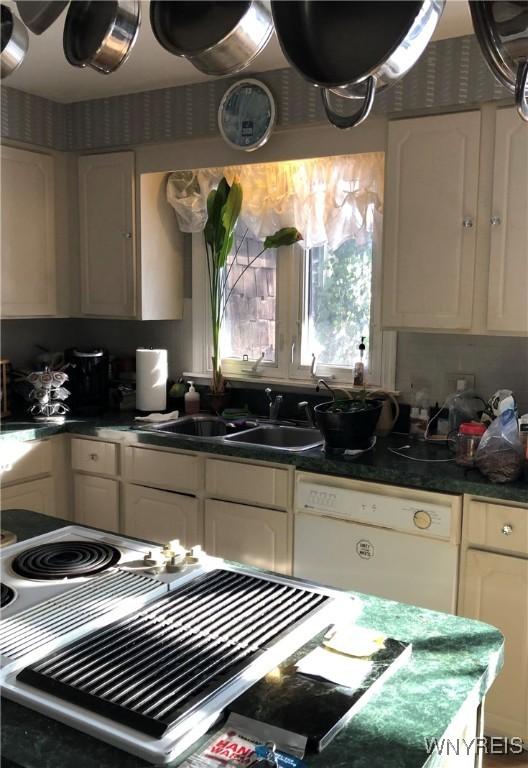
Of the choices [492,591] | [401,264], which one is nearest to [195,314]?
[401,264]

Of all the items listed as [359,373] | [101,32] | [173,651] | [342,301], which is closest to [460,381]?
[359,373]

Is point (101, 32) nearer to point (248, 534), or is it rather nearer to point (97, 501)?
point (248, 534)

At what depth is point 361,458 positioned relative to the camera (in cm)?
283

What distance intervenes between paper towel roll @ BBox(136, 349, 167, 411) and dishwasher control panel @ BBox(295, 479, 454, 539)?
47.8 inches

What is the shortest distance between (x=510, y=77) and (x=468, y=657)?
977 mm

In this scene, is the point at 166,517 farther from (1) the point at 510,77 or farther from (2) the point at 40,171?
(1) the point at 510,77

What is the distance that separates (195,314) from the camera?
4.02m

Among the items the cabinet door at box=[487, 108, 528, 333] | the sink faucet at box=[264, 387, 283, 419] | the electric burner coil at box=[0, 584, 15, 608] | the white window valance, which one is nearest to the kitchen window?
the white window valance

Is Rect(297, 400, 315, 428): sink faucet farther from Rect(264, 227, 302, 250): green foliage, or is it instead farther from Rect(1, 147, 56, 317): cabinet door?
Rect(1, 147, 56, 317): cabinet door

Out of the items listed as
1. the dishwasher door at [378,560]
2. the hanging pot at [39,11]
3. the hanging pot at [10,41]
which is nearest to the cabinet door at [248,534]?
the dishwasher door at [378,560]

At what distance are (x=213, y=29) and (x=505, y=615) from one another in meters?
2.15

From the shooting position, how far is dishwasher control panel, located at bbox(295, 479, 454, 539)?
2600mm

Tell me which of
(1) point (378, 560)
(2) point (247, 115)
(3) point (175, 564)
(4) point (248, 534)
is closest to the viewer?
(3) point (175, 564)

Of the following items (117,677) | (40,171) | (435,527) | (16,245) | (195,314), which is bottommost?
(435,527)
